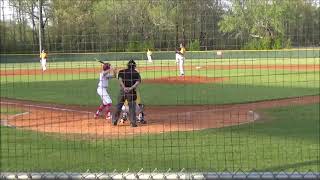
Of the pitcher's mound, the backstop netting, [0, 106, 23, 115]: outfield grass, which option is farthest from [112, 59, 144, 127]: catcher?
the pitcher's mound

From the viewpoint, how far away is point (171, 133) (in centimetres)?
1045

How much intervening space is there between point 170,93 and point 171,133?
951 centimetres

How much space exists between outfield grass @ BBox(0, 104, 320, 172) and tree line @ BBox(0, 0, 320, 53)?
1759mm

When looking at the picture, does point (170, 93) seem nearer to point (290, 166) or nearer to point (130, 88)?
point (130, 88)

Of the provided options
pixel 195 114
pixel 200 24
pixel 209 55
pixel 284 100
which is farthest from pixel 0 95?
pixel 200 24

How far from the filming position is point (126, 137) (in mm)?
10242

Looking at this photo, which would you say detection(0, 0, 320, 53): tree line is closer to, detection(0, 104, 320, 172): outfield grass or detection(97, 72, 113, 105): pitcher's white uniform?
detection(0, 104, 320, 172): outfield grass

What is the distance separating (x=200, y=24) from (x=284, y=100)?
10343 millimetres

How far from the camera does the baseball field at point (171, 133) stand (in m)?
7.74

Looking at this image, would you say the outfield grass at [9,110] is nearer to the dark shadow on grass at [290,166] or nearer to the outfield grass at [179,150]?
the outfield grass at [179,150]

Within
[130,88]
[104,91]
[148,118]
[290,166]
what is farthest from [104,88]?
[290,166]

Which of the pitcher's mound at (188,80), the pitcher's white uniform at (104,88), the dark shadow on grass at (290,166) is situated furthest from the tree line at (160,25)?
the pitcher's mound at (188,80)

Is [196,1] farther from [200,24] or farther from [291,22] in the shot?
[291,22]

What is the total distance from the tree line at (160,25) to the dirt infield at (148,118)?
3883 mm
